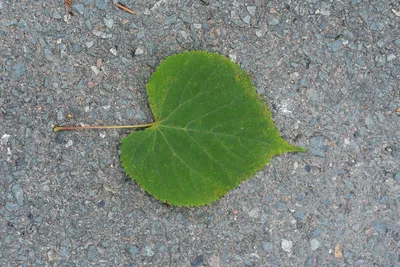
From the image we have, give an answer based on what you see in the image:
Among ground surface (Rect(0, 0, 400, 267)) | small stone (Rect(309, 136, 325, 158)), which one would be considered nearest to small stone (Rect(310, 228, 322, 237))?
ground surface (Rect(0, 0, 400, 267))

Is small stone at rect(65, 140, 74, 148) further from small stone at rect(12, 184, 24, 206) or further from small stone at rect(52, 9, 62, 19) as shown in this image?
small stone at rect(52, 9, 62, 19)

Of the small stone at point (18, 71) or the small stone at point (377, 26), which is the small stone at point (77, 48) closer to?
the small stone at point (18, 71)

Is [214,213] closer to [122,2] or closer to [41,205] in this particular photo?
[41,205]

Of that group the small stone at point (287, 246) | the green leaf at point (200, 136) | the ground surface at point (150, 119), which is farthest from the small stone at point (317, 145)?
the small stone at point (287, 246)

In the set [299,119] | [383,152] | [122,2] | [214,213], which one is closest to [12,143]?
[122,2]

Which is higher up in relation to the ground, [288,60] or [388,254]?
[288,60]

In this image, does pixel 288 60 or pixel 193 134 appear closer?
pixel 193 134
